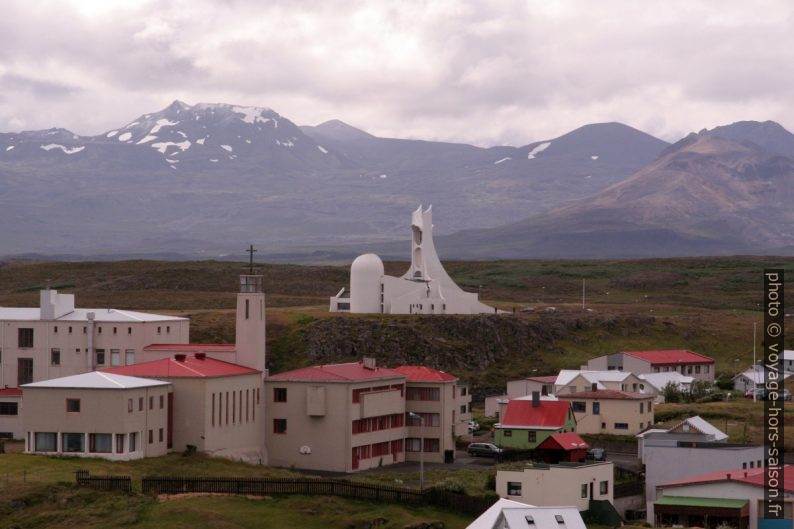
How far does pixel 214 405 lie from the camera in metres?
65.1

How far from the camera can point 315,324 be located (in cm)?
11331

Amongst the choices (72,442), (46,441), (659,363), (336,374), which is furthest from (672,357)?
(46,441)

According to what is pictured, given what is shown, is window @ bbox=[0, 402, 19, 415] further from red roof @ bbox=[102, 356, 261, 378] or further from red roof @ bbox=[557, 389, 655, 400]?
red roof @ bbox=[557, 389, 655, 400]

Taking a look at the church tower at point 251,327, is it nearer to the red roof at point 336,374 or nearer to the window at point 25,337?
the red roof at point 336,374

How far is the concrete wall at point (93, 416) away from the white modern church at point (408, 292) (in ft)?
193

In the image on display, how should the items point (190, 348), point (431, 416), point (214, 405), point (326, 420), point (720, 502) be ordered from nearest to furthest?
point (720, 502)
point (214, 405)
point (326, 420)
point (431, 416)
point (190, 348)

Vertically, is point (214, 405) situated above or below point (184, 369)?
below

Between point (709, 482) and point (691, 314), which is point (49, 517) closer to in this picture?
point (709, 482)

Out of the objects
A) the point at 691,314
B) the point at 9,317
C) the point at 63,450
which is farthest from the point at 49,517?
the point at 691,314

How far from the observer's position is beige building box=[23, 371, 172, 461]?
2398 inches

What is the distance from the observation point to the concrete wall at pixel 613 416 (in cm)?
8075

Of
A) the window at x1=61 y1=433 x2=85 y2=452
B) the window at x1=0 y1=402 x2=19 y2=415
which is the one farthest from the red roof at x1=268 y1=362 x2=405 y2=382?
the window at x1=0 y1=402 x2=19 y2=415

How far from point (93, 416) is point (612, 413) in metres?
30.6

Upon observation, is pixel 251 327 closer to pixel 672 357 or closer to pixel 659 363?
pixel 659 363
